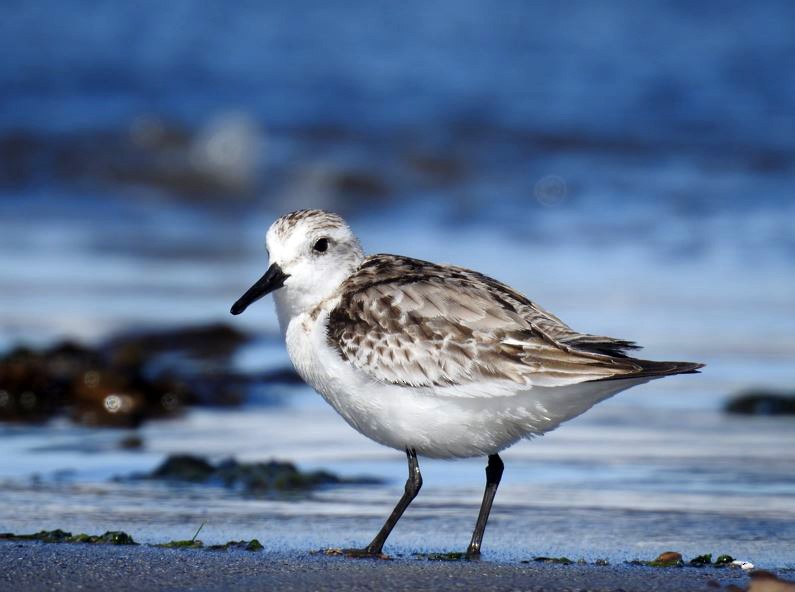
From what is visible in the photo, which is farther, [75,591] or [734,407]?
[734,407]

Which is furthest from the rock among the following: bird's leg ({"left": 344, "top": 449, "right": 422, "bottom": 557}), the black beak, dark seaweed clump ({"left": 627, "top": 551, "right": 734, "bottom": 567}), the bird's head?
the black beak

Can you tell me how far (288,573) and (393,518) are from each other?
65cm

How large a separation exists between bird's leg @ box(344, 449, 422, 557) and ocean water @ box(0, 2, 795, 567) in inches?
5.3

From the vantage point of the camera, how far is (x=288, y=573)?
4289 mm

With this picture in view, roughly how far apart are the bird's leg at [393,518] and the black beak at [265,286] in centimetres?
82

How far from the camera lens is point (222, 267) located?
36.1ft

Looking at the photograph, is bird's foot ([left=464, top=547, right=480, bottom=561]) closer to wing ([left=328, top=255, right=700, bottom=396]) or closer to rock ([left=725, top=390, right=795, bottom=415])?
wing ([left=328, top=255, right=700, bottom=396])

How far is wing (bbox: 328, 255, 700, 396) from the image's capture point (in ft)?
15.4

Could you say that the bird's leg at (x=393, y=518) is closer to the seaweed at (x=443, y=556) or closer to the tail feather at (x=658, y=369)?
the seaweed at (x=443, y=556)

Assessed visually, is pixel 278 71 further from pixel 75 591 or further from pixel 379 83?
pixel 75 591

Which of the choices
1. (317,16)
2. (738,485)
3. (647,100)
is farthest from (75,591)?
(317,16)

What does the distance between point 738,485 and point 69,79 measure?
1306 cm

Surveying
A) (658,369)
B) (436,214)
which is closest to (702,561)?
(658,369)

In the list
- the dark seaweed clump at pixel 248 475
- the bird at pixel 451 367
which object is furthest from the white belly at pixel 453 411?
the dark seaweed clump at pixel 248 475
